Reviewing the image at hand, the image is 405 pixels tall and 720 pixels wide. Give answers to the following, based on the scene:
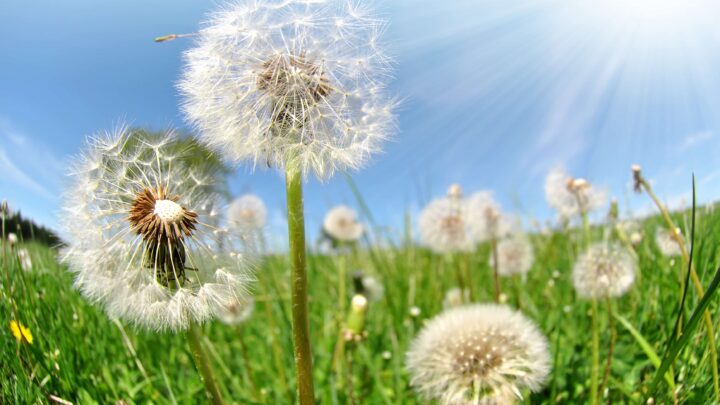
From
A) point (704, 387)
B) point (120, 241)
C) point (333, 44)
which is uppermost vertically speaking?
Answer: point (333, 44)

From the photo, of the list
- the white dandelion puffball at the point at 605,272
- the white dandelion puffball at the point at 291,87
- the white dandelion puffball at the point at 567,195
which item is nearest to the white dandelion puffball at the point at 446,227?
the white dandelion puffball at the point at 567,195

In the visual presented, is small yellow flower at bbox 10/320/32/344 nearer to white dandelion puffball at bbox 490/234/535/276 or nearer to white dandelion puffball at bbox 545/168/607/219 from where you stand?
white dandelion puffball at bbox 545/168/607/219

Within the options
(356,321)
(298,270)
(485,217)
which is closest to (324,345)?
(356,321)

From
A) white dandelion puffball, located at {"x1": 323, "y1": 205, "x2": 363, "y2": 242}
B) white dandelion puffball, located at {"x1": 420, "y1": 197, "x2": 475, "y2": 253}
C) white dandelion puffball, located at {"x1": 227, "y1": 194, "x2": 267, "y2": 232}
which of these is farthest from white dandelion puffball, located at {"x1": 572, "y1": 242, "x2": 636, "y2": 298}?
white dandelion puffball, located at {"x1": 323, "y1": 205, "x2": 363, "y2": 242}

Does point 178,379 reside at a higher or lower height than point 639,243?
lower

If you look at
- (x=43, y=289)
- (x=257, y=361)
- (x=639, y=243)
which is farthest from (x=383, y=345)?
(x=43, y=289)

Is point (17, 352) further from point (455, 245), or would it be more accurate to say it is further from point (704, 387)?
point (455, 245)
